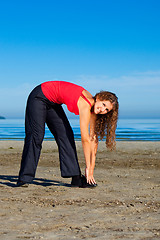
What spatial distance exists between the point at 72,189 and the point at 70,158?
1.53ft

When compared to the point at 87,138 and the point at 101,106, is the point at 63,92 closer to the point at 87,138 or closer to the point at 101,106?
the point at 101,106

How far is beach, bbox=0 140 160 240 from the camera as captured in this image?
2850 mm

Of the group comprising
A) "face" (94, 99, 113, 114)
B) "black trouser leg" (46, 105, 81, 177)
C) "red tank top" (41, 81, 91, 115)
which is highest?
"red tank top" (41, 81, 91, 115)

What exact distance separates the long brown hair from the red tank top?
0.29 m

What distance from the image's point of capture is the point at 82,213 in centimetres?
350

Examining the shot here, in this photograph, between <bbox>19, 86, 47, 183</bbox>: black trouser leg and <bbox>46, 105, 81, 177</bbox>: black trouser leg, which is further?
<bbox>46, 105, 81, 177</bbox>: black trouser leg

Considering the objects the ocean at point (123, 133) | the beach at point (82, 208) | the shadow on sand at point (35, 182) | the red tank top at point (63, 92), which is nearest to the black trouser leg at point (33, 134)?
the red tank top at point (63, 92)

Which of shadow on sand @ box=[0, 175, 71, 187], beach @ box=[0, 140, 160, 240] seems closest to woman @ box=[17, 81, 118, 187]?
beach @ box=[0, 140, 160, 240]

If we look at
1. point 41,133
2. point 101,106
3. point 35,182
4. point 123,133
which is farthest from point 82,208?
point 123,133

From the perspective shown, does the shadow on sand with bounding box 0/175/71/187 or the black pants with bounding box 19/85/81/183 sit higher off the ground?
the black pants with bounding box 19/85/81/183

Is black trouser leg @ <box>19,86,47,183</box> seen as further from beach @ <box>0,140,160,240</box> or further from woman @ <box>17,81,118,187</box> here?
beach @ <box>0,140,160,240</box>

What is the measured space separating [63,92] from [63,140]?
0.83m

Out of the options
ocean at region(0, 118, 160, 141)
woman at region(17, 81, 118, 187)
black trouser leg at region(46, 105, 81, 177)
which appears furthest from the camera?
ocean at region(0, 118, 160, 141)

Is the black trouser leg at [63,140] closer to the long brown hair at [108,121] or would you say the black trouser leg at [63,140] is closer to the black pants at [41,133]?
the black pants at [41,133]
